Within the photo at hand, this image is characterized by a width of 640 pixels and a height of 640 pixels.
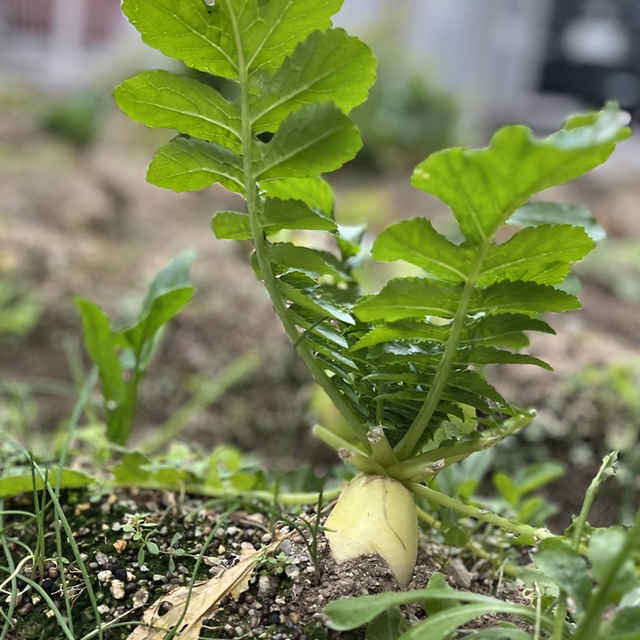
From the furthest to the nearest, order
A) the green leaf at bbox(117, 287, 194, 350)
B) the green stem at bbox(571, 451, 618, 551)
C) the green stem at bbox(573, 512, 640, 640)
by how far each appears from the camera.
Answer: the green leaf at bbox(117, 287, 194, 350) < the green stem at bbox(571, 451, 618, 551) < the green stem at bbox(573, 512, 640, 640)

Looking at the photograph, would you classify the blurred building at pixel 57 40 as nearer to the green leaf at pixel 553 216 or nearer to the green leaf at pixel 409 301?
the green leaf at pixel 553 216

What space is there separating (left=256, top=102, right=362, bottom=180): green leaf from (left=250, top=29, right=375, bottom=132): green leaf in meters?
0.02

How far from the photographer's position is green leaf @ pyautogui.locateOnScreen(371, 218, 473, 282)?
0.54 metres

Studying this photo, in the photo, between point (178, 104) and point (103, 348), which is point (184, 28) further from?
point (103, 348)

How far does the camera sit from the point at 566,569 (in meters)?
0.50

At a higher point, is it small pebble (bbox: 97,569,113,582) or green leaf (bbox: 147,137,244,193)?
green leaf (bbox: 147,137,244,193)

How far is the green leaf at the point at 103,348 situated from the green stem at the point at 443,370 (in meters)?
0.43

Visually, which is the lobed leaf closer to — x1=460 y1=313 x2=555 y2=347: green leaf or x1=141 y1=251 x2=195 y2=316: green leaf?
x1=460 y1=313 x2=555 y2=347: green leaf

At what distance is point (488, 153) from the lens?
48 cm

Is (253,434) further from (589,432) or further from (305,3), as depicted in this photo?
(305,3)

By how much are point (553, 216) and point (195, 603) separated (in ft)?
1.69

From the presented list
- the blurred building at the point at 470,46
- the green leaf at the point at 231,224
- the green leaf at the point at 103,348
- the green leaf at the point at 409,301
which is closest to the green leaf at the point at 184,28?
the green leaf at the point at 231,224

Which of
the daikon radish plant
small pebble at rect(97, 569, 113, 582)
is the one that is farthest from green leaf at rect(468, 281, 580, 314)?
small pebble at rect(97, 569, 113, 582)

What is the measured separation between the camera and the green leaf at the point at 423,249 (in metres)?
0.54
